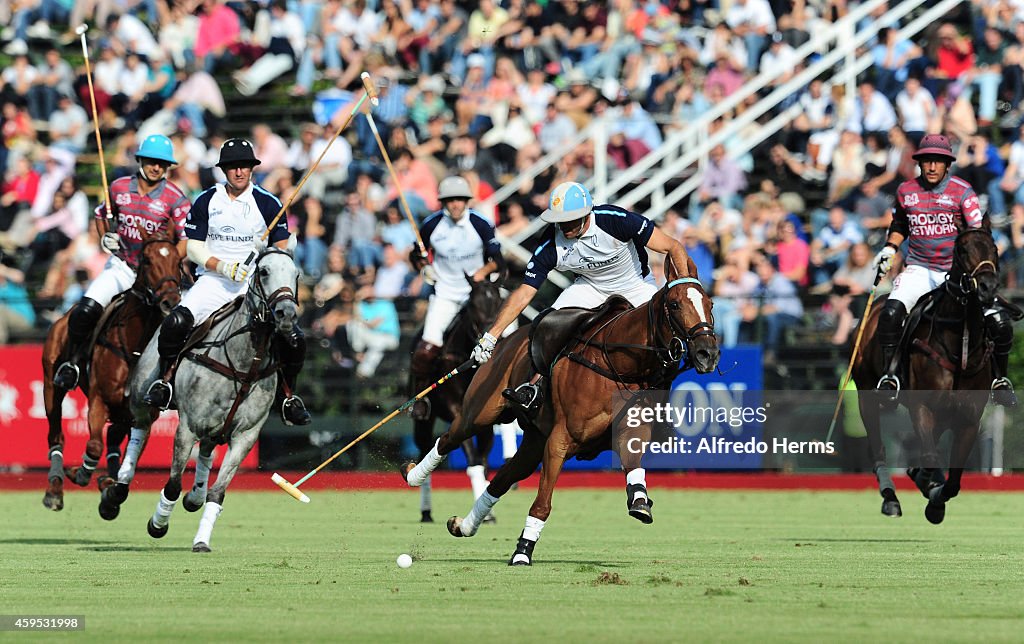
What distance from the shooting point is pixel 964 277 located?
13.5 meters

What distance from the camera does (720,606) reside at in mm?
8820

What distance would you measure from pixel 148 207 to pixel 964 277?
21.1ft

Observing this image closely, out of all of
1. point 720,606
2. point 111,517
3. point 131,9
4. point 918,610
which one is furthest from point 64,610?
point 131,9

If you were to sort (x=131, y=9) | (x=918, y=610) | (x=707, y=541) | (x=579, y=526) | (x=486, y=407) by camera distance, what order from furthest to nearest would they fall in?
(x=131, y=9) < (x=579, y=526) < (x=707, y=541) < (x=486, y=407) < (x=918, y=610)

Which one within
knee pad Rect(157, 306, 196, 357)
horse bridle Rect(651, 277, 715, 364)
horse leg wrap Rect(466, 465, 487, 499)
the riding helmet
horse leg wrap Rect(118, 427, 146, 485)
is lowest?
horse leg wrap Rect(466, 465, 487, 499)

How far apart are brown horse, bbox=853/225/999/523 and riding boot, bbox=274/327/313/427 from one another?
4.66 m

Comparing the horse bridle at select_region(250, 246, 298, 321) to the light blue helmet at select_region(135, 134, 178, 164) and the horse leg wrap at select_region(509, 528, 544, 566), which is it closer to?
the light blue helmet at select_region(135, 134, 178, 164)

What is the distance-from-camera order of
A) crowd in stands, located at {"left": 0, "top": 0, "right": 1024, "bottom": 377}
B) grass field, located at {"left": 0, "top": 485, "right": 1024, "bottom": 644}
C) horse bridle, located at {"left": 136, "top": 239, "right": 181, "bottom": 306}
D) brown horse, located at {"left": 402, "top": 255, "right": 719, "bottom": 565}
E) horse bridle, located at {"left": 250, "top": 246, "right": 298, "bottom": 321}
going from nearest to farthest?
grass field, located at {"left": 0, "top": 485, "right": 1024, "bottom": 644} → brown horse, located at {"left": 402, "top": 255, "right": 719, "bottom": 565} → horse bridle, located at {"left": 250, "top": 246, "right": 298, "bottom": 321} → horse bridle, located at {"left": 136, "top": 239, "right": 181, "bottom": 306} → crowd in stands, located at {"left": 0, "top": 0, "right": 1024, "bottom": 377}

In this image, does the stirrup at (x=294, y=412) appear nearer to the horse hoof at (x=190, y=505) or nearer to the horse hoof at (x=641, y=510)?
the horse hoof at (x=190, y=505)

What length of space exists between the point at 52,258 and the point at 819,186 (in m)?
10.3

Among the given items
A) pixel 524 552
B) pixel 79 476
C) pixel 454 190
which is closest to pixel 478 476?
pixel 454 190

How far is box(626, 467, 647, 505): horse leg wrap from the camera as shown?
1088 cm

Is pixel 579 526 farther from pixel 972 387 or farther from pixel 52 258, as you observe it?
pixel 52 258
